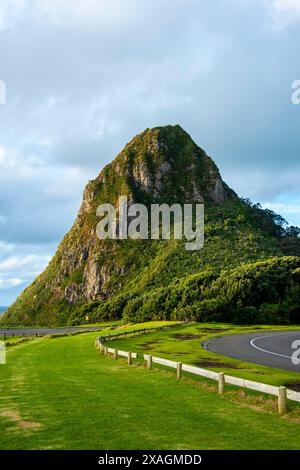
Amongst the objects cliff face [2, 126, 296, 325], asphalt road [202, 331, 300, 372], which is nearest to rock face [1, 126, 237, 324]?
cliff face [2, 126, 296, 325]

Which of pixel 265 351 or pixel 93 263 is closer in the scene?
pixel 265 351

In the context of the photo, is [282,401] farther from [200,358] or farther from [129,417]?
[200,358]

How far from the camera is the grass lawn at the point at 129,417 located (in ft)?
38.5

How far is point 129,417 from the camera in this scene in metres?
14.3

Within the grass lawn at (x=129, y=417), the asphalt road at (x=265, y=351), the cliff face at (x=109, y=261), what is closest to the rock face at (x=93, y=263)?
the cliff face at (x=109, y=261)

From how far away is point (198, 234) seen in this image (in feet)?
481

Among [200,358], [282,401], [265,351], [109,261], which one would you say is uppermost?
[109,261]

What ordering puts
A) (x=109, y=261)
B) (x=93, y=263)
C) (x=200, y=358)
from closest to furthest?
(x=200, y=358) → (x=109, y=261) → (x=93, y=263)

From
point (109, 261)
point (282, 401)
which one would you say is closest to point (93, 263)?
point (109, 261)

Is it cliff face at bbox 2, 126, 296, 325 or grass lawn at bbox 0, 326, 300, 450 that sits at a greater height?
cliff face at bbox 2, 126, 296, 325

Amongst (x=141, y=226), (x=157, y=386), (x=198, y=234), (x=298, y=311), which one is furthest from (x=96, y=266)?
(x=157, y=386)

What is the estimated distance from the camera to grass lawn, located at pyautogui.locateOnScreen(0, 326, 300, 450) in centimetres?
1173

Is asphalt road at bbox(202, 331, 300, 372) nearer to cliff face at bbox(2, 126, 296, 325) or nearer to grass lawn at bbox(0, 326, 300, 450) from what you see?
grass lawn at bbox(0, 326, 300, 450)
